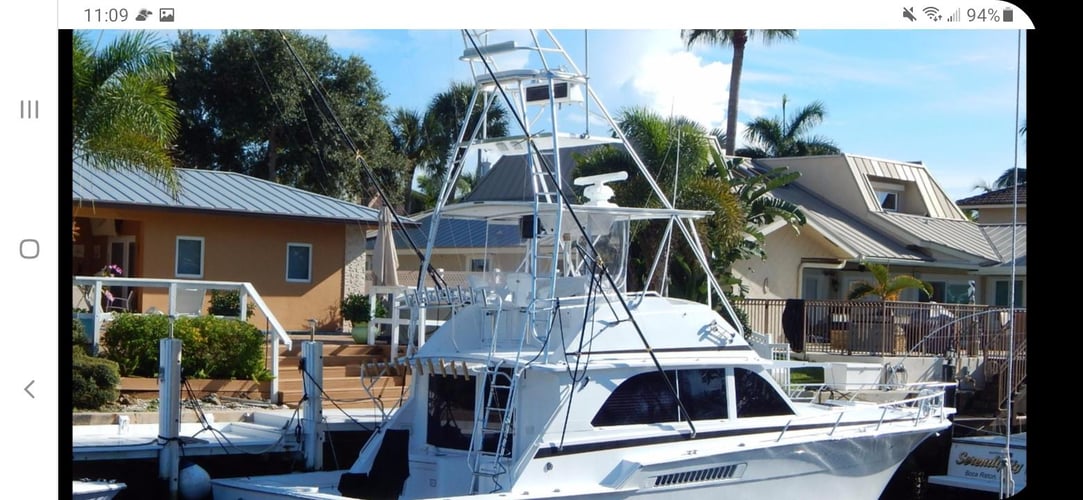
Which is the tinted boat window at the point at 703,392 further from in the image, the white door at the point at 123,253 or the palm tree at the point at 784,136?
the palm tree at the point at 784,136

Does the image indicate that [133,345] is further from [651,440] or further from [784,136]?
[784,136]

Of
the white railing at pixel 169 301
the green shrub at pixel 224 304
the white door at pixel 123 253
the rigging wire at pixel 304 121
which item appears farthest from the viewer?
the rigging wire at pixel 304 121

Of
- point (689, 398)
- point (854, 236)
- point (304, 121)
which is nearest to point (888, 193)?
point (854, 236)

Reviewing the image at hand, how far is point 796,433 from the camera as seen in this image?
10.7m

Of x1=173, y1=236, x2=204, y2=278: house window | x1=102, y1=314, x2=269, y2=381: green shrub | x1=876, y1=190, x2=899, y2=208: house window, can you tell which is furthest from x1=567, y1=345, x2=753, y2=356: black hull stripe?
x1=876, y1=190, x2=899, y2=208: house window

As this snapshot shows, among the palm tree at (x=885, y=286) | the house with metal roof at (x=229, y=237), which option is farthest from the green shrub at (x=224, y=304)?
the palm tree at (x=885, y=286)

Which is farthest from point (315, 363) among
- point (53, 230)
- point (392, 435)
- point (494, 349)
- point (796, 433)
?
point (53, 230)

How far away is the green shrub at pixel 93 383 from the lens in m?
12.4

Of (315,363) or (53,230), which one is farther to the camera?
(315,363)

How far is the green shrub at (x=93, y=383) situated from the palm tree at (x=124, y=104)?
7.31 feet

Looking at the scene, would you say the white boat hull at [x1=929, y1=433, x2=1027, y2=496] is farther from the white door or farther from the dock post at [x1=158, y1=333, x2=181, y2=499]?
the white door

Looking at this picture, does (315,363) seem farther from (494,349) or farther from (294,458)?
(494,349)

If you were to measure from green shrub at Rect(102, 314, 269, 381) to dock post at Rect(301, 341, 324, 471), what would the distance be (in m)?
2.59
